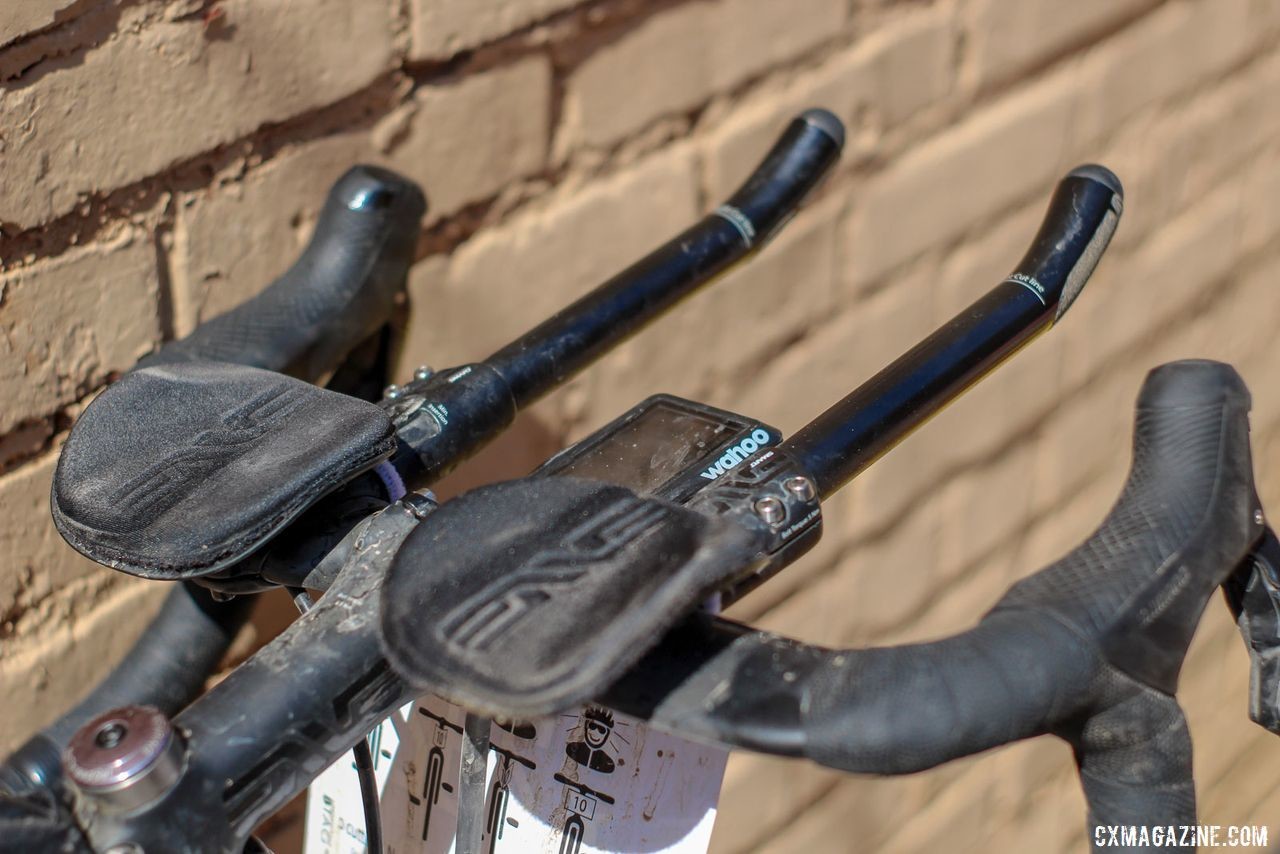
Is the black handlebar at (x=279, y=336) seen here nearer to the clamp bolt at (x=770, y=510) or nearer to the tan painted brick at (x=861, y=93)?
the clamp bolt at (x=770, y=510)

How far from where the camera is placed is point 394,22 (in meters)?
0.91

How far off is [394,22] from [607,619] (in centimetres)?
56

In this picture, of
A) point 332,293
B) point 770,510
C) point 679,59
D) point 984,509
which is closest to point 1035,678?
point 770,510

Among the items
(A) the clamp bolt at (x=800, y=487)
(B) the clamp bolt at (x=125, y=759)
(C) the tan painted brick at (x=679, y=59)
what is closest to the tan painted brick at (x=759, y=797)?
(C) the tan painted brick at (x=679, y=59)

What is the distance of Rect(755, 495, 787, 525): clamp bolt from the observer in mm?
560

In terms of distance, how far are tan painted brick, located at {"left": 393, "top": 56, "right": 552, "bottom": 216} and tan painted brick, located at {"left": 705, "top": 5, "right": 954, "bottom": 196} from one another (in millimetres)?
197

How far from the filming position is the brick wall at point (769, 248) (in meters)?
0.80

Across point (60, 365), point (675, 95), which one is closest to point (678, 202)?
point (675, 95)

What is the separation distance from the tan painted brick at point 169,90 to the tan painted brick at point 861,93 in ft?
1.20

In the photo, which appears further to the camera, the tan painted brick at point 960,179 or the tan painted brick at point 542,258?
the tan painted brick at point 960,179

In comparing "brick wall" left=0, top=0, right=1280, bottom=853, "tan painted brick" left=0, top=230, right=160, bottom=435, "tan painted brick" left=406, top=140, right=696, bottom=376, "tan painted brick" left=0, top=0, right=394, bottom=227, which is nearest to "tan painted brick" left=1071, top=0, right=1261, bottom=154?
"brick wall" left=0, top=0, right=1280, bottom=853

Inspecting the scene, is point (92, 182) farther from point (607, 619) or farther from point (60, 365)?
point (607, 619)

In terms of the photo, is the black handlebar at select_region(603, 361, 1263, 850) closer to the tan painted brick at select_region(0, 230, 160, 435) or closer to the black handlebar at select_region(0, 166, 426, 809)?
the black handlebar at select_region(0, 166, 426, 809)

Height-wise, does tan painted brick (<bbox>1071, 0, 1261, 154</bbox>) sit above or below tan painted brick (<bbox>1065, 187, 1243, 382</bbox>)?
above
